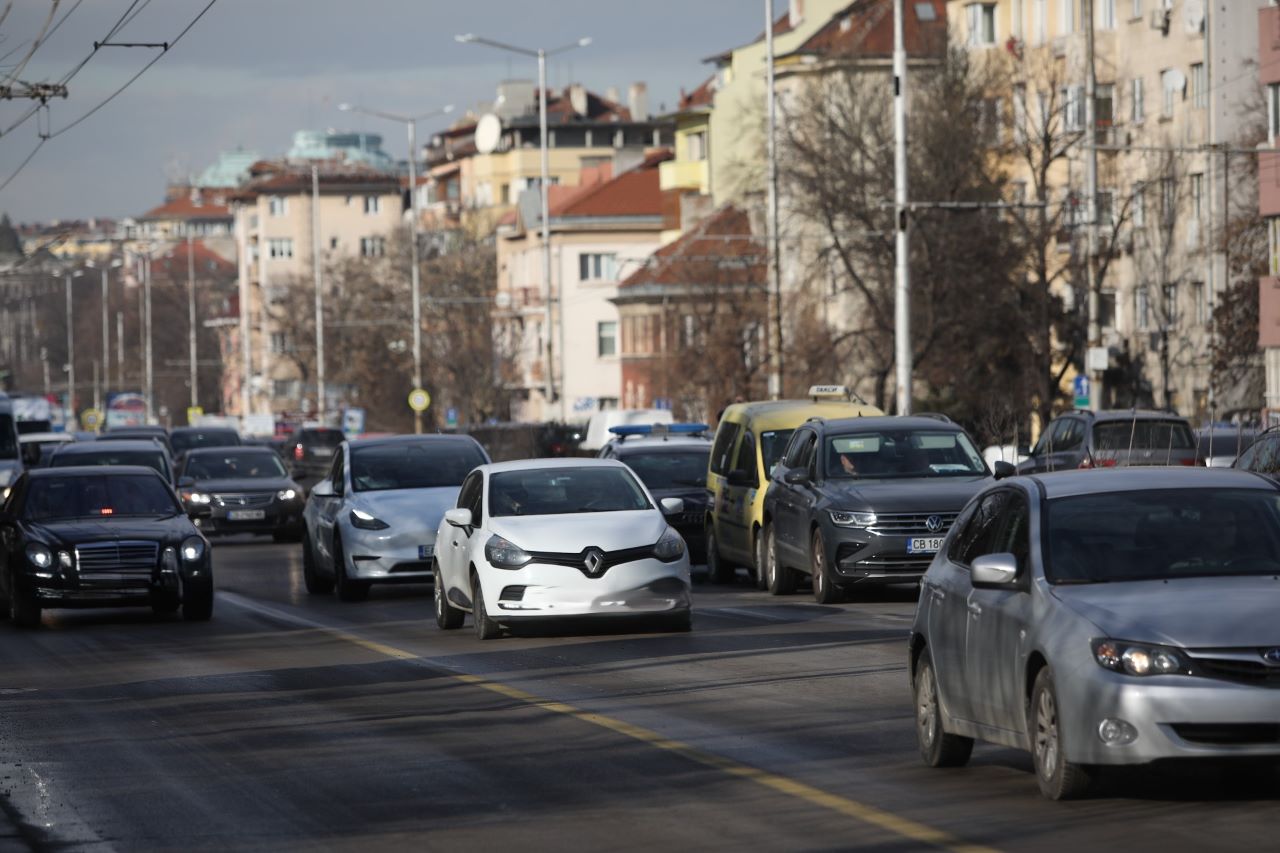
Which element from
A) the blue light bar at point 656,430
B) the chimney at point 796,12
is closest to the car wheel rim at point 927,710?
the blue light bar at point 656,430

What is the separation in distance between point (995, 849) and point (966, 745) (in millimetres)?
2354

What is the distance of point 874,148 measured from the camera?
69.1m

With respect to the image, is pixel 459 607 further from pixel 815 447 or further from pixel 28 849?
pixel 28 849

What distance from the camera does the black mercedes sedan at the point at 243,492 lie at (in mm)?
41438

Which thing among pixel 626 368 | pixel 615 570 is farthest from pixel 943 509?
pixel 626 368

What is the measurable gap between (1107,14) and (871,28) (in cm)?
1632

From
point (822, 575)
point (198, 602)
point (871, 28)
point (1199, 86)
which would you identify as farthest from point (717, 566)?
point (871, 28)

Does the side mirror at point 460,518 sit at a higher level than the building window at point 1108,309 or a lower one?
lower

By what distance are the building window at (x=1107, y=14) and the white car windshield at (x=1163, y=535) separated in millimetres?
66724

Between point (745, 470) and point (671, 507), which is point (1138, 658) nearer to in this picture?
point (671, 507)

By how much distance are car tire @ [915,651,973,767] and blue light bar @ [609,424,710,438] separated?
26.4 meters

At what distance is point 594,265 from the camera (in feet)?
411

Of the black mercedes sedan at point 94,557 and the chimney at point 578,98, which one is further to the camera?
the chimney at point 578,98

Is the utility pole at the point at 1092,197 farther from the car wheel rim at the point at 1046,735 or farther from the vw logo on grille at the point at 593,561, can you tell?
the car wheel rim at the point at 1046,735
